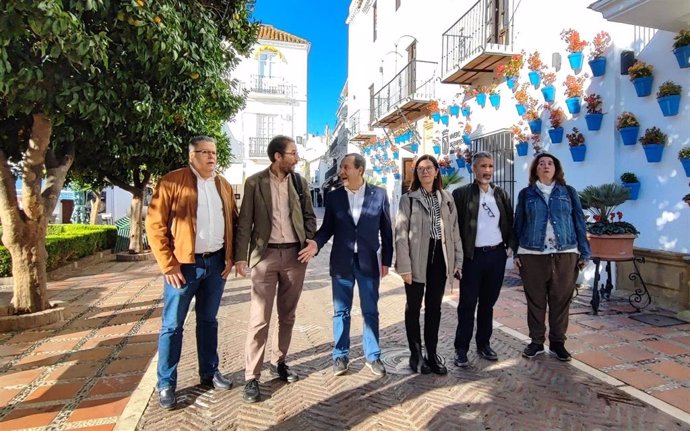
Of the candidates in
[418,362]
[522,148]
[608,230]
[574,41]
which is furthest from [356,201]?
[522,148]

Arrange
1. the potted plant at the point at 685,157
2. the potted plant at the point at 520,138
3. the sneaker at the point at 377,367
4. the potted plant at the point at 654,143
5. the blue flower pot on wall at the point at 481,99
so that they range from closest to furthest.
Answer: the sneaker at the point at 377,367, the potted plant at the point at 685,157, the potted plant at the point at 654,143, the potted plant at the point at 520,138, the blue flower pot on wall at the point at 481,99

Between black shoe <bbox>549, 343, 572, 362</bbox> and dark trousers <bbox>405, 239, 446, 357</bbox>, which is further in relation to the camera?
black shoe <bbox>549, 343, 572, 362</bbox>

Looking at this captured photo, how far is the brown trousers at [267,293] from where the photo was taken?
3.43m

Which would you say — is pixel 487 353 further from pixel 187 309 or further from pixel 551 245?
pixel 187 309

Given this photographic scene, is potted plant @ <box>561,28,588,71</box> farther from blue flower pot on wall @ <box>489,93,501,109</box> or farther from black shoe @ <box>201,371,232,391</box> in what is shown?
black shoe @ <box>201,371,232,391</box>

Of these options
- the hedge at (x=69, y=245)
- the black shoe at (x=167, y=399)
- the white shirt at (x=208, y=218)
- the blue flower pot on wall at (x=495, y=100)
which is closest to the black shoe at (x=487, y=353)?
the white shirt at (x=208, y=218)

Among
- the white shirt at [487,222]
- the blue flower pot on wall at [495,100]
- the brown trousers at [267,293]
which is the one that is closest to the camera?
the brown trousers at [267,293]

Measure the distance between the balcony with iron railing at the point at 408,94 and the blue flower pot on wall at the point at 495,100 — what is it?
296cm

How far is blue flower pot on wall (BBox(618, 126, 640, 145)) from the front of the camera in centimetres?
608

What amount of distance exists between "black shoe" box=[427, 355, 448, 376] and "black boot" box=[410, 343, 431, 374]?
4cm

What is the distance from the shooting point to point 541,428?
9.75 feet

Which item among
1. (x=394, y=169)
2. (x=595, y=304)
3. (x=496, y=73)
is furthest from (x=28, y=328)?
(x=394, y=169)

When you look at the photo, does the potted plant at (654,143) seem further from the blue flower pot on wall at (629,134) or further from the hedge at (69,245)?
the hedge at (69,245)

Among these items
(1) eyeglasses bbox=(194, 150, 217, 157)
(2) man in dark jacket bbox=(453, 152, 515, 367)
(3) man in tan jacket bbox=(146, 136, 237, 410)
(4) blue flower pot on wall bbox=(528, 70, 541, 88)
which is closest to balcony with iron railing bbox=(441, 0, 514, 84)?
(4) blue flower pot on wall bbox=(528, 70, 541, 88)
